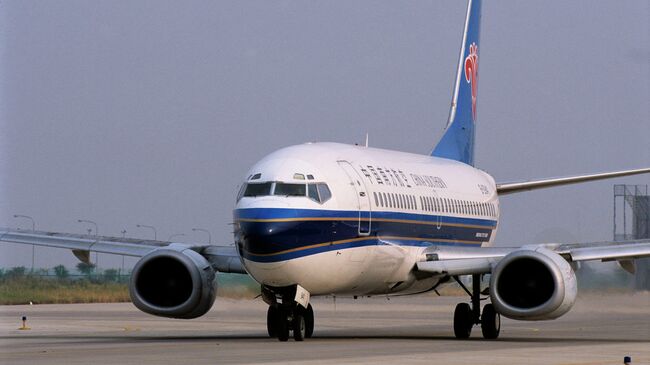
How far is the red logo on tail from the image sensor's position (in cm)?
4028

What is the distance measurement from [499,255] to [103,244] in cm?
813

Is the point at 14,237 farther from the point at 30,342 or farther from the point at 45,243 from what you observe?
the point at 30,342

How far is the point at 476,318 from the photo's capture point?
2941 cm

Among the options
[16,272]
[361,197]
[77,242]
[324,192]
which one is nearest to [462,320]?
[361,197]

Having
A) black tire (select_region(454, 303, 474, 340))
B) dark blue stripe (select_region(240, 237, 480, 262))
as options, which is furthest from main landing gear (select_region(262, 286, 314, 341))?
black tire (select_region(454, 303, 474, 340))

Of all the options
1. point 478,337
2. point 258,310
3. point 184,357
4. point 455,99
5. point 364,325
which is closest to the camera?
point 184,357

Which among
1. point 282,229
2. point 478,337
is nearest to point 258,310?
point 478,337

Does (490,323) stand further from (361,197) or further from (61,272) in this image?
(61,272)

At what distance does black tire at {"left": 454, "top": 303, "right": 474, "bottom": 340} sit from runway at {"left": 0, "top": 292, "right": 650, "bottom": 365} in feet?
1.02

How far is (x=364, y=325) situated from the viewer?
116ft

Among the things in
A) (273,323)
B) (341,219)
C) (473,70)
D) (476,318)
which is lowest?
(273,323)

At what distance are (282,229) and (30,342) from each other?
18.0 ft

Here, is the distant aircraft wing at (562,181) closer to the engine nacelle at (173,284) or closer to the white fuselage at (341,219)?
the white fuselage at (341,219)

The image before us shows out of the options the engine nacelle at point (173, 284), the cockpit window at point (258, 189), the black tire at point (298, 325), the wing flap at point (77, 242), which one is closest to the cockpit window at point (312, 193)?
the cockpit window at point (258, 189)
